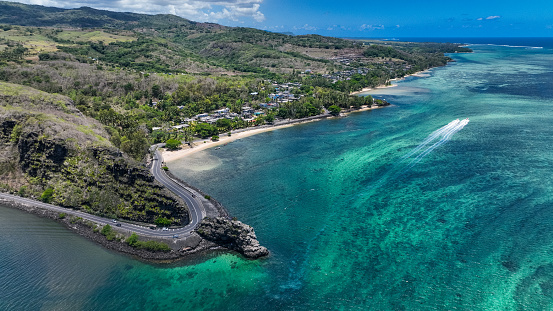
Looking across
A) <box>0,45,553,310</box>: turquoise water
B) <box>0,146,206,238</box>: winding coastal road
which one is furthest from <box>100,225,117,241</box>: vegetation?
<box>0,45,553,310</box>: turquoise water

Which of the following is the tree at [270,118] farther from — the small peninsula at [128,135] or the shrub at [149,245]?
the shrub at [149,245]

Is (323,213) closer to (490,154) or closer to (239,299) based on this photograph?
(239,299)

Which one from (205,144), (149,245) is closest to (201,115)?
(205,144)

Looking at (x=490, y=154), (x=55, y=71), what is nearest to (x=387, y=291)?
(x=490, y=154)

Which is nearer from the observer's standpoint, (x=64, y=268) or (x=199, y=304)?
(x=199, y=304)

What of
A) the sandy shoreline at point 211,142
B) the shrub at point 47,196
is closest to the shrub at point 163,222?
the shrub at point 47,196

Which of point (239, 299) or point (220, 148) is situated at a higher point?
point (220, 148)

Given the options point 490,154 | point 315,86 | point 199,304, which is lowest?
point 199,304
